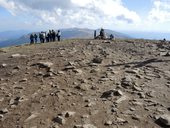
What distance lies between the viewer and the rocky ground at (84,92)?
13.8m

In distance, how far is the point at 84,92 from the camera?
56.4 feet

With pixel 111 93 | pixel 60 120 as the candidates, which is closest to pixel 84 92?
pixel 111 93

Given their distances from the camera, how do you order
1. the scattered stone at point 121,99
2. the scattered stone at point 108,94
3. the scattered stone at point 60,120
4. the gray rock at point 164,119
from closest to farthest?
the gray rock at point 164,119 < the scattered stone at point 60,120 < the scattered stone at point 121,99 < the scattered stone at point 108,94

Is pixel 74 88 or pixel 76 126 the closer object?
pixel 76 126

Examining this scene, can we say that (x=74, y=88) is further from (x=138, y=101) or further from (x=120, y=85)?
(x=138, y=101)

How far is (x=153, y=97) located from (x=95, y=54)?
12.7 meters

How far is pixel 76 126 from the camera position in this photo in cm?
1312

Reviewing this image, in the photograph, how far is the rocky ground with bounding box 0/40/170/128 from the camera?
13.8 meters

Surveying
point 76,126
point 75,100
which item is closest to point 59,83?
point 75,100

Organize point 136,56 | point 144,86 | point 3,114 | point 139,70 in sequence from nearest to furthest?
point 3,114 → point 144,86 → point 139,70 → point 136,56

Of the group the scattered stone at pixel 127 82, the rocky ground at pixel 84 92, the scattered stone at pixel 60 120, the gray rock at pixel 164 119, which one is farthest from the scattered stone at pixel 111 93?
the scattered stone at pixel 60 120

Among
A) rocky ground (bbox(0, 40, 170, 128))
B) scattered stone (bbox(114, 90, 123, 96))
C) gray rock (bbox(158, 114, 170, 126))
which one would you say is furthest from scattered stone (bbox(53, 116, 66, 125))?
gray rock (bbox(158, 114, 170, 126))

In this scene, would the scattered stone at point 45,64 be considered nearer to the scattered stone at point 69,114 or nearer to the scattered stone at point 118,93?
the scattered stone at point 118,93

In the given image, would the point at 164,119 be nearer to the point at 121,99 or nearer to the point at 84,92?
the point at 121,99
